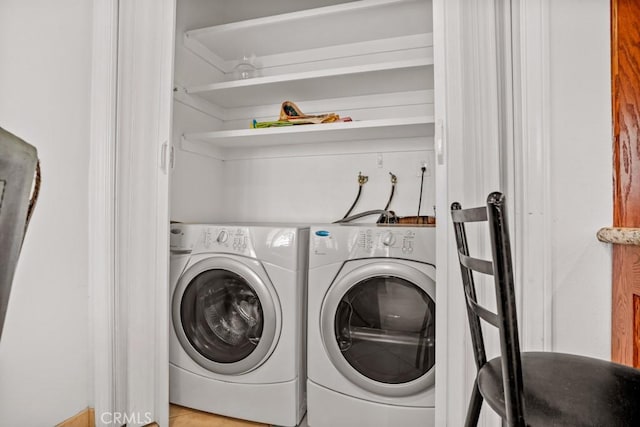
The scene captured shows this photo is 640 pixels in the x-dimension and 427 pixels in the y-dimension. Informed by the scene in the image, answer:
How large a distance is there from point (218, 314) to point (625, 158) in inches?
64.7

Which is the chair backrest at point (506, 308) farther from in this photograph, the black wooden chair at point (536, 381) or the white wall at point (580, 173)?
the white wall at point (580, 173)

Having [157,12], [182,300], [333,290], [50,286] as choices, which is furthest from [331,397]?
[157,12]

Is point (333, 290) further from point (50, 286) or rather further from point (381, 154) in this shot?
point (50, 286)

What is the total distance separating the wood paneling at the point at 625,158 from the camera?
0.92 metres

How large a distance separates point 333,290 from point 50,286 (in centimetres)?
112

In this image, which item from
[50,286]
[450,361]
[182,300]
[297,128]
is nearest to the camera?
[450,361]

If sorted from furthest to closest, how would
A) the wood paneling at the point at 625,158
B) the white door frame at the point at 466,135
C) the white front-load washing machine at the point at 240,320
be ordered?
1. the white front-load washing machine at the point at 240,320
2. the white door frame at the point at 466,135
3. the wood paneling at the point at 625,158

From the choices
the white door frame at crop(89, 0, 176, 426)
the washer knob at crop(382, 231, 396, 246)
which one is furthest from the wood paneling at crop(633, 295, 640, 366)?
the white door frame at crop(89, 0, 176, 426)

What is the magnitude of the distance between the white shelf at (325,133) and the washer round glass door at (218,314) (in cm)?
72

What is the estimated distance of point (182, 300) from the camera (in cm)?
167

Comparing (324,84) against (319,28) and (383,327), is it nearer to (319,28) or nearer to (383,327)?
(319,28)

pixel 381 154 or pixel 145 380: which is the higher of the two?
pixel 381 154

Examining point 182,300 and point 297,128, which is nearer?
point 182,300

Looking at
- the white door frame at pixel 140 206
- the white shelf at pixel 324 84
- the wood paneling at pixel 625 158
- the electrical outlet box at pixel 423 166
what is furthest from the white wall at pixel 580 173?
the white door frame at pixel 140 206
